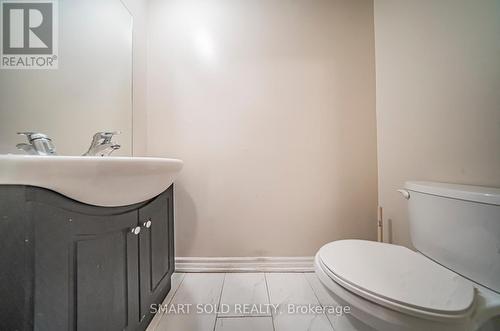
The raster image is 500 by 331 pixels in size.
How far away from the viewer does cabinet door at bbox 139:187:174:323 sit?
2.39 ft

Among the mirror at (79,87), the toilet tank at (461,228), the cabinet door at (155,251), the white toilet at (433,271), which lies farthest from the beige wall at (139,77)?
the toilet tank at (461,228)

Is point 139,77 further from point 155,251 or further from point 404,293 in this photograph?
point 404,293

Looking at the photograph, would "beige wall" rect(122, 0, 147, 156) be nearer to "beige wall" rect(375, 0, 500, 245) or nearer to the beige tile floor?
the beige tile floor

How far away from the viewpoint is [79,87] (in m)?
0.88

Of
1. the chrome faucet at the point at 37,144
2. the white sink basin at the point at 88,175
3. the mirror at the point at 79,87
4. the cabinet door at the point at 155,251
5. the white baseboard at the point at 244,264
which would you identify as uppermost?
the mirror at the point at 79,87

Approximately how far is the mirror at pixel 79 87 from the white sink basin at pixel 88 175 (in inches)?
19.8

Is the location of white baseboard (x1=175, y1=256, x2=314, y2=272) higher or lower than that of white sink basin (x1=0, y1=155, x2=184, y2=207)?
lower

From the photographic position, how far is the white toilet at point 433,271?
18.8 inches

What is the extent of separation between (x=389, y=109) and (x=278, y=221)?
999mm

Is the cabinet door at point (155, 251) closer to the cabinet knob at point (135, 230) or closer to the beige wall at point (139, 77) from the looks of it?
the cabinet knob at point (135, 230)

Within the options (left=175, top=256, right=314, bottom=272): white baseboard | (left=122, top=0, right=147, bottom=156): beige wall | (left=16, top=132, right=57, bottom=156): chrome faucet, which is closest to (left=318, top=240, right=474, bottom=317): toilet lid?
(left=175, top=256, right=314, bottom=272): white baseboard

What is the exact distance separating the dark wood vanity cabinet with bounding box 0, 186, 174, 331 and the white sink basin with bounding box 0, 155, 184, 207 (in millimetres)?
28

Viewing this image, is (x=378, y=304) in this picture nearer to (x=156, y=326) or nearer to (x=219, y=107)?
(x=156, y=326)

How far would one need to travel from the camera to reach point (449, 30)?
2.61 feet
